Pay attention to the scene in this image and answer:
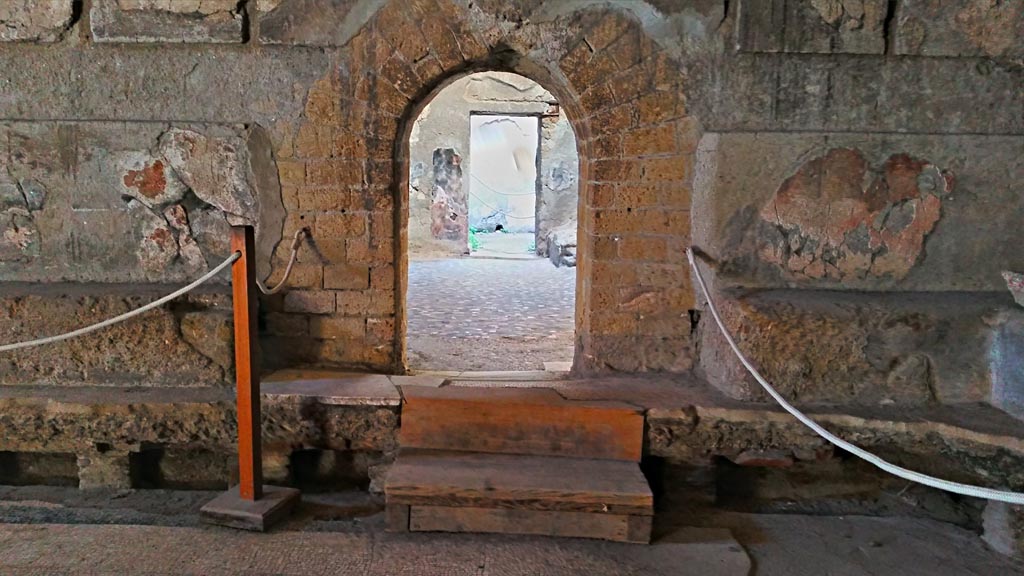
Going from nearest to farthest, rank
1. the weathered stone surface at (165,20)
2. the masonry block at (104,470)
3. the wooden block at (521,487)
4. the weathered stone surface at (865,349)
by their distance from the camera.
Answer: the wooden block at (521,487) < the weathered stone surface at (865,349) < the masonry block at (104,470) < the weathered stone surface at (165,20)

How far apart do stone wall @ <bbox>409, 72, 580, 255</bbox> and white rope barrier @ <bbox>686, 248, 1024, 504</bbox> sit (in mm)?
7936

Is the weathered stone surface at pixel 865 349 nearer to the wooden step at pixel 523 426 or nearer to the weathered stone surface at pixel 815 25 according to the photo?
the wooden step at pixel 523 426

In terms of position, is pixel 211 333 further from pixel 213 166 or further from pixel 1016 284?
pixel 1016 284

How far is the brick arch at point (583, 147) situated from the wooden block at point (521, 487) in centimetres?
88

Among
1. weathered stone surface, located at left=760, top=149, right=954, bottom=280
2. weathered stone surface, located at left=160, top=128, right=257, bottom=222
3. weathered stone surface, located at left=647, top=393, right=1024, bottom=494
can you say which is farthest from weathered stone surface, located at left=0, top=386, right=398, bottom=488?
weathered stone surface, located at left=760, top=149, right=954, bottom=280

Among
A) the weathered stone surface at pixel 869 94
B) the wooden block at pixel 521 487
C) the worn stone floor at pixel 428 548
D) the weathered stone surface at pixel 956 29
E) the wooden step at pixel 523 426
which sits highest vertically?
the weathered stone surface at pixel 956 29

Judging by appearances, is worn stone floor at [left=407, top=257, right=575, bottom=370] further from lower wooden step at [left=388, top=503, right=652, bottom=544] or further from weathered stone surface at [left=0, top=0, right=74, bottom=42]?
weathered stone surface at [left=0, top=0, right=74, bottom=42]

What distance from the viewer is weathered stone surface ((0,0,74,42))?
3539mm

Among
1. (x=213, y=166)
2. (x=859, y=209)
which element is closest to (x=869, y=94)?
(x=859, y=209)

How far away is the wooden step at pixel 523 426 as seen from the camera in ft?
10.6

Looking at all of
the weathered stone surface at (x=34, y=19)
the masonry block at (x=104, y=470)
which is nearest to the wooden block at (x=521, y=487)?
the masonry block at (x=104, y=470)

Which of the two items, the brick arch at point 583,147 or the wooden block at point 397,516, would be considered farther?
the brick arch at point 583,147

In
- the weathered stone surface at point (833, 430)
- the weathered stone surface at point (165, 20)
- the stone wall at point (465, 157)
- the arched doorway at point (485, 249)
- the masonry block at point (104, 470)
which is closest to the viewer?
the weathered stone surface at point (833, 430)

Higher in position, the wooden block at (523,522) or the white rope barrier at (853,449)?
the white rope barrier at (853,449)
